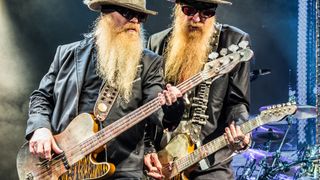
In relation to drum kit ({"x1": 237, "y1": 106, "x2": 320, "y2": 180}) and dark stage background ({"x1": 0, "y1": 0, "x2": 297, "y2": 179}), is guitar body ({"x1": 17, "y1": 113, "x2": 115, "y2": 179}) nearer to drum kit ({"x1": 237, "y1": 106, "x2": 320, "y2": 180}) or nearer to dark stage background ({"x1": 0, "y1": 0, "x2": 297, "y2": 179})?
dark stage background ({"x1": 0, "y1": 0, "x2": 297, "y2": 179})

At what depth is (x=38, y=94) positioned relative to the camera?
436cm

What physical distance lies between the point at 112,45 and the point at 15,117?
13.2ft

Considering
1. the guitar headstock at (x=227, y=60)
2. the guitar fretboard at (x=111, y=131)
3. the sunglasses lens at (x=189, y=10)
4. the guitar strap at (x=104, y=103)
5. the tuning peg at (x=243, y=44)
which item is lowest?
the guitar fretboard at (x=111, y=131)

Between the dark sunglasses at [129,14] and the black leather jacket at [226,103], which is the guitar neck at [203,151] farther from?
the dark sunglasses at [129,14]

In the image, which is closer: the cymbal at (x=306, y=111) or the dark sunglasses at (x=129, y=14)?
the dark sunglasses at (x=129, y=14)

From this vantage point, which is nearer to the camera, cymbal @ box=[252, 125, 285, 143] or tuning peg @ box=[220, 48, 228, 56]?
tuning peg @ box=[220, 48, 228, 56]

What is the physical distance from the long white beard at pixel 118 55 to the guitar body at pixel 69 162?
35 centimetres

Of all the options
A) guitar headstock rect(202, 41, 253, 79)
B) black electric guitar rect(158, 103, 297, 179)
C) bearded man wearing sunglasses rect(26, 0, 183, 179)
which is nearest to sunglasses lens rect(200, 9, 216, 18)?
guitar headstock rect(202, 41, 253, 79)

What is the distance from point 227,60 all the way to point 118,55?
0.86 meters

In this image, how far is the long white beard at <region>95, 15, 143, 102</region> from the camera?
4137 millimetres

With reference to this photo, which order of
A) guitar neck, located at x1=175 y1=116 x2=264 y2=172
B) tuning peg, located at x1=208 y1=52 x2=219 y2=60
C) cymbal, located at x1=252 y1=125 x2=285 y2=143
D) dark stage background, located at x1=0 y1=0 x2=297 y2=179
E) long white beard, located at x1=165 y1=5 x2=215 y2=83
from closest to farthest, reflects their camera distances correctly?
1. guitar neck, located at x1=175 y1=116 x2=264 y2=172
2. tuning peg, located at x1=208 y1=52 x2=219 y2=60
3. long white beard, located at x1=165 y1=5 x2=215 y2=83
4. dark stage background, located at x1=0 y1=0 x2=297 y2=179
5. cymbal, located at x1=252 y1=125 x2=285 y2=143

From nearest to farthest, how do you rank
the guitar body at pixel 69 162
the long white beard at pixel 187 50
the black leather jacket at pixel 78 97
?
the guitar body at pixel 69 162 → the black leather jacket at pixel 78 97 → the long white beard at pixel 187 50

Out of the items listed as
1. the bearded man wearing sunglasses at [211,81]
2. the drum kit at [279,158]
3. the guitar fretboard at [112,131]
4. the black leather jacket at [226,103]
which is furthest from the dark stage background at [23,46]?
the guitar fretboard at [112,131]

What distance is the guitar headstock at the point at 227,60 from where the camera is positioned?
4.55 meters
